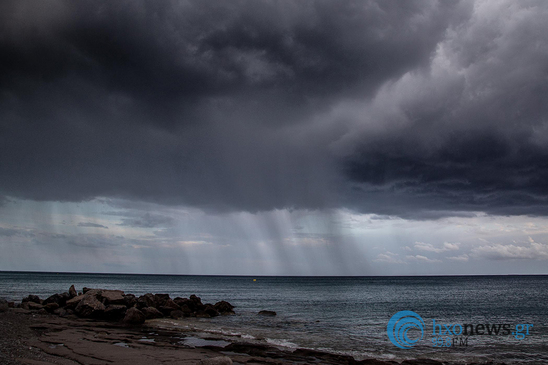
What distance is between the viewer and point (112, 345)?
19766mm

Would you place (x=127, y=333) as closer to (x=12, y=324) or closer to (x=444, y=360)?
(x=12, y=324)

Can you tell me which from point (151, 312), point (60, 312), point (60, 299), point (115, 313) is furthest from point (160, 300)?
point (60, 312)

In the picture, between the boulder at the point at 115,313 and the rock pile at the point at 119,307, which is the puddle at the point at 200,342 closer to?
the rock pile at the point at 119,307

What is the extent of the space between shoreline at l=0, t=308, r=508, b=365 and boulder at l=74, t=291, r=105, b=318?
6.17 meters

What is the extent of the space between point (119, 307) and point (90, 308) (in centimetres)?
335

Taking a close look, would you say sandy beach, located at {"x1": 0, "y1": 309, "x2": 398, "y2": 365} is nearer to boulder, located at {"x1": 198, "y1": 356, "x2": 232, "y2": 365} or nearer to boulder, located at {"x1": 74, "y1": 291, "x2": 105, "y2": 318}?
boulder, located at {"x1": 198, "y1": 356, "x2": 232, "y2": 365}

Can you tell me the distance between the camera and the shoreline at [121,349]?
16.4m

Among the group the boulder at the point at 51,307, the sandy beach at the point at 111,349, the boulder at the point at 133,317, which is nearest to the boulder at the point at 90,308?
the boulder at the point at 51,307

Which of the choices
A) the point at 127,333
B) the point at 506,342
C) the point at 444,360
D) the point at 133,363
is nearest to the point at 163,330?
the point at 127,333

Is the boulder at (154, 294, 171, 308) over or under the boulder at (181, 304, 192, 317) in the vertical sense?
over

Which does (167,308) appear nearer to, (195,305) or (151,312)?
(151,312)

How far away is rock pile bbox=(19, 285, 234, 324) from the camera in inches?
1270

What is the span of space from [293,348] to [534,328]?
26065 millimetres

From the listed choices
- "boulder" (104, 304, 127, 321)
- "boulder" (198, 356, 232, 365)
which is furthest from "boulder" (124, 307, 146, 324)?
"boulder" (198, 356, 232, 365)
